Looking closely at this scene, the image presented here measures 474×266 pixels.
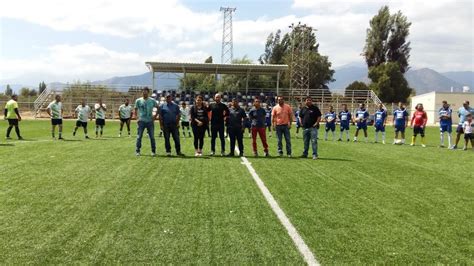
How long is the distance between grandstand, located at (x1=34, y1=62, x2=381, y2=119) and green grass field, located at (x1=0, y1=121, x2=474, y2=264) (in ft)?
112

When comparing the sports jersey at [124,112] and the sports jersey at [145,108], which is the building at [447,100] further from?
the sports jersey at [145,108]

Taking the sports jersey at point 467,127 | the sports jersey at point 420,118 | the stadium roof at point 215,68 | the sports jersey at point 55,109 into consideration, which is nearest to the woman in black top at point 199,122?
the sports jersey at point 55,109

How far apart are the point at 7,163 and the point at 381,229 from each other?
9.46 metres

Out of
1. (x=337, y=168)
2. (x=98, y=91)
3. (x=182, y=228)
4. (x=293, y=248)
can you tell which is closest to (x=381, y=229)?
(x=293, y=248)

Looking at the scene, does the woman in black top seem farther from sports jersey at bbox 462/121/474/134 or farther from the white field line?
sports jersey at bbox 462/121/474/134

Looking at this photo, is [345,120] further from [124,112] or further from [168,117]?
[168,117]

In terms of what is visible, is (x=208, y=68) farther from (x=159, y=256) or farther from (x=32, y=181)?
(x=159, y=256)

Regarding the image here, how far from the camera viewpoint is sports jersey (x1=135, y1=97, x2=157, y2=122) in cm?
1396

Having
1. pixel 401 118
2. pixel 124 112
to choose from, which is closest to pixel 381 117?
pixel 401 118

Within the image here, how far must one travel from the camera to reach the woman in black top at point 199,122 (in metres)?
14.4

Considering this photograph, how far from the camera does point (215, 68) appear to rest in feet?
156

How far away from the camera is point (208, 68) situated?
1891 inches

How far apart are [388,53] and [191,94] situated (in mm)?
42011

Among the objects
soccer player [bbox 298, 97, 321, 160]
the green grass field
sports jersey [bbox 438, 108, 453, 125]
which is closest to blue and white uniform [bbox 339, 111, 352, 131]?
sports jersey [bbox 438, 108, 453, 125]
